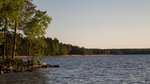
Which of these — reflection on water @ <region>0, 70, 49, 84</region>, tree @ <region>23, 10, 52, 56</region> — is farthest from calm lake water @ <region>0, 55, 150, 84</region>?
tree @ <region>23, 10, 52, 56</region>

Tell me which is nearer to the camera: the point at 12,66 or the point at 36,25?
the point at 12,66

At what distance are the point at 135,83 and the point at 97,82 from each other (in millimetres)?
5241

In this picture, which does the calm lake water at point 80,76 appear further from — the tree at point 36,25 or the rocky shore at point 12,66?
the tree at point 36,25

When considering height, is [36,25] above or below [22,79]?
above

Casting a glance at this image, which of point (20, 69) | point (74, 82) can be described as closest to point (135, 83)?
point (74, 82)

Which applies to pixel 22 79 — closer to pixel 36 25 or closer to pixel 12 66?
pixel 12 66

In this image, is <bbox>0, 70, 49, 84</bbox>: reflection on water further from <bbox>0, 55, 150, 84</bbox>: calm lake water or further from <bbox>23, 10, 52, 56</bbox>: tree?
<bbox>23, 10, 52, 56</bbox>: tree

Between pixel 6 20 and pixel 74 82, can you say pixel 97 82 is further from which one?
pixel 6 20

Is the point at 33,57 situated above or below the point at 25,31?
below

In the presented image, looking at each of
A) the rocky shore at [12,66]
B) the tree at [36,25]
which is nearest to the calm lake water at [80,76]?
the rocky shore at [12,66]

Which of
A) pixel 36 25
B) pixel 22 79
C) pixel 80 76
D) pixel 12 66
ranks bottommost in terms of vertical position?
pixel 80 76

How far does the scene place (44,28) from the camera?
49.8 m

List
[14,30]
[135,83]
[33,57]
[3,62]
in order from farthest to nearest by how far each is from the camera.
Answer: [33,57]
[14,30]
[3,62]
[135,83]

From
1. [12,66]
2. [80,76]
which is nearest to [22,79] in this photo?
[80,76]
